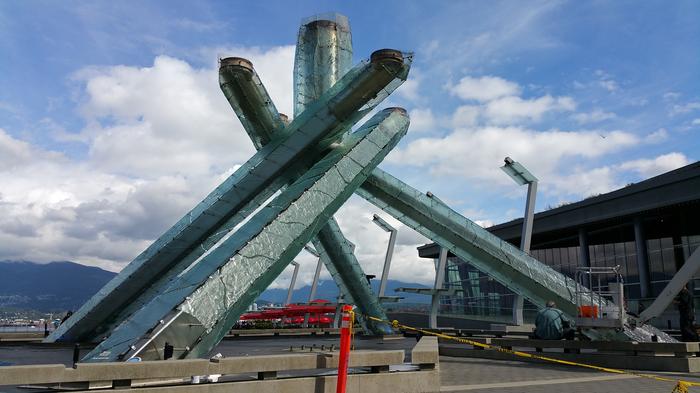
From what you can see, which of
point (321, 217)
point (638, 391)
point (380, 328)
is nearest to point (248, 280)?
point (321, 217)

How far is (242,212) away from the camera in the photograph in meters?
24.0

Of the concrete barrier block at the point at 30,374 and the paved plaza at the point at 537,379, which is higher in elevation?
the concrete barrier block at the point at 30,374

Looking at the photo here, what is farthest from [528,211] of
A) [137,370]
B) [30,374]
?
[30,374]

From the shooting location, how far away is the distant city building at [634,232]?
101 ft

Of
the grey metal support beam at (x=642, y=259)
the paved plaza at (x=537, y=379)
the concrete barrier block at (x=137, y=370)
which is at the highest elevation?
the grey metal support beam at (x=642, y=259)

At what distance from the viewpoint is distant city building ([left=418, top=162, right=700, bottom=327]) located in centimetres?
3077

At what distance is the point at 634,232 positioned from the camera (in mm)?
36375

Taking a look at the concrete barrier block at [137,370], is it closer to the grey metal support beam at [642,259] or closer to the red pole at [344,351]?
the red pole at [344,351]

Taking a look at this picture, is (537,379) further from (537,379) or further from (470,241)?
(470,241)

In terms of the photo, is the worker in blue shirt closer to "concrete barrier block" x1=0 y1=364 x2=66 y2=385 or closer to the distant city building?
the distant city building

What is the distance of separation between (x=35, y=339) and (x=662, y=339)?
28.3 meters

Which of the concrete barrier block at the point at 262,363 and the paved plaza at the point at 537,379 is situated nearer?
the concrete barrier block at the point at 262,363

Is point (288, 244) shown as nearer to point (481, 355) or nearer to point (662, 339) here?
point (481, 355)

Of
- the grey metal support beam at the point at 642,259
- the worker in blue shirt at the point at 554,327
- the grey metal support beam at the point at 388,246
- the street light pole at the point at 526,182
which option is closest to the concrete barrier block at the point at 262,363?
the worker in blue shirt at the point at 554,327
